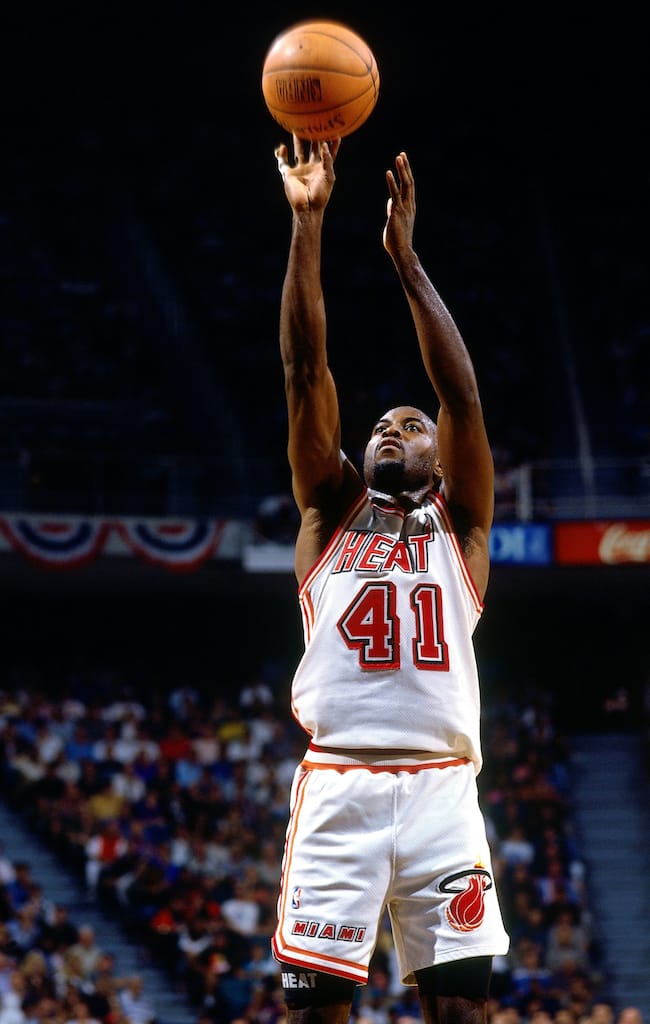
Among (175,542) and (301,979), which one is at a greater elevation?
(175,542)

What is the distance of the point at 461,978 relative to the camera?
3.69m

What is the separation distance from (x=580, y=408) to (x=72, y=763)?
7.98 meters

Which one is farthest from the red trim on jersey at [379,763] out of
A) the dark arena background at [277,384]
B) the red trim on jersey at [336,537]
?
the dark arena background at [277,384]

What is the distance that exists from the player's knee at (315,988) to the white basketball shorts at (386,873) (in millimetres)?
26

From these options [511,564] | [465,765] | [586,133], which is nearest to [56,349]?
[511,564]

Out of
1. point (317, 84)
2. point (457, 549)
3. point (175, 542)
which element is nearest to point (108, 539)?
point (175, 542)

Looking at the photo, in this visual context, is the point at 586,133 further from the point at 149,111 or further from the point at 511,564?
the point at 511,564

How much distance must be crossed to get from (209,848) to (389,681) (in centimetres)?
1012

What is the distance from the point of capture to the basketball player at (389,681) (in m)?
3.70

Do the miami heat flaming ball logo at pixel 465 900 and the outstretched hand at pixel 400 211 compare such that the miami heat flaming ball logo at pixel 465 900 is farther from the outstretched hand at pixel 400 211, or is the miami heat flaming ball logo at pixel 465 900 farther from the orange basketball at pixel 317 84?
the orange basketball at pixel 317 84

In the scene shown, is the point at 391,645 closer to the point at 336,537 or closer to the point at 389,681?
the point at 389,681

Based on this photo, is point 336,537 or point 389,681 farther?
point 336,537

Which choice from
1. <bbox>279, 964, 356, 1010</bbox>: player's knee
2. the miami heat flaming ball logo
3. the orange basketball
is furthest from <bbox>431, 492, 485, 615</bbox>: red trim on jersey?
the orange basketball

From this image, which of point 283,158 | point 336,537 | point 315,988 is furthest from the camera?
point 283,158
